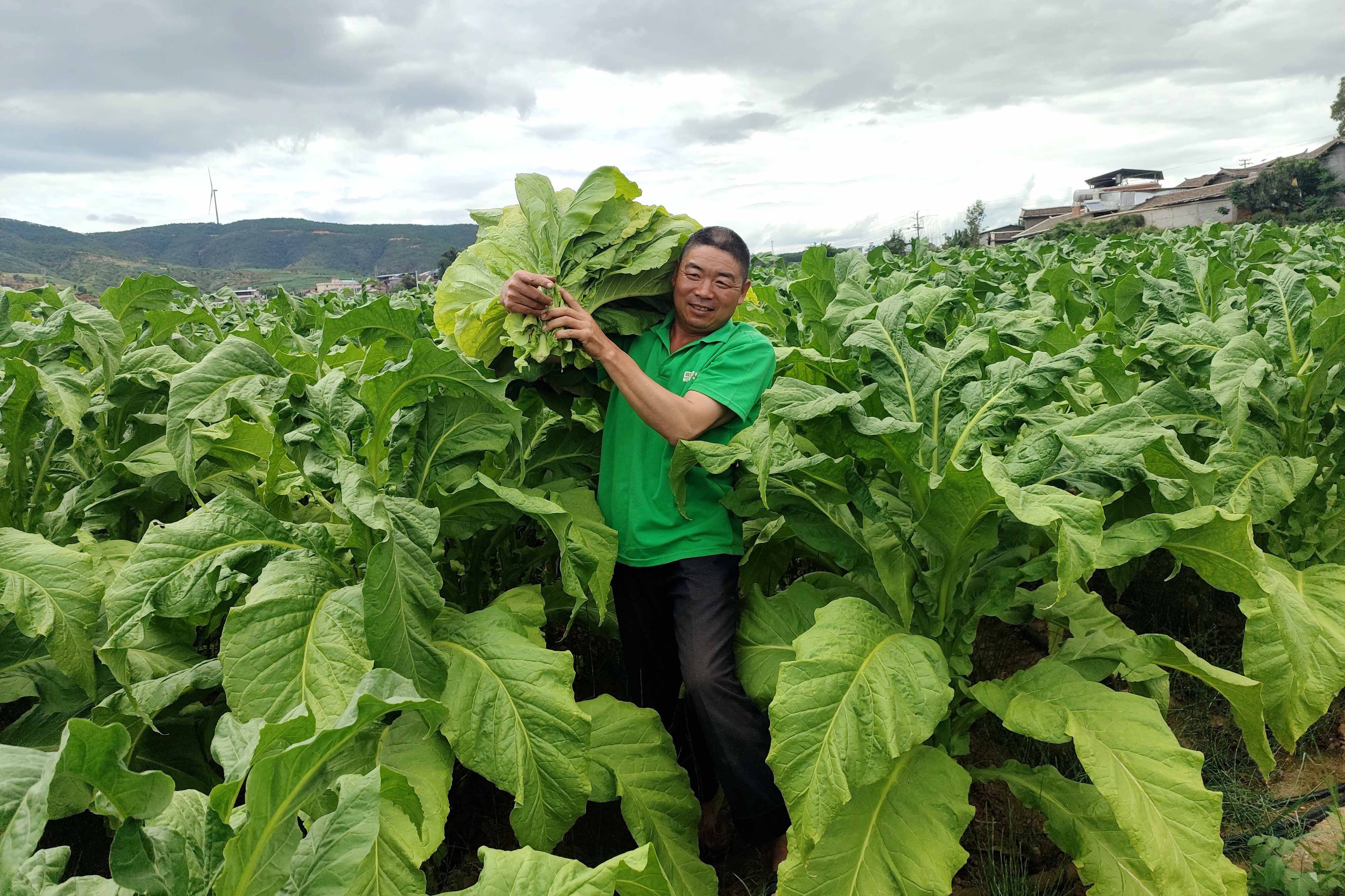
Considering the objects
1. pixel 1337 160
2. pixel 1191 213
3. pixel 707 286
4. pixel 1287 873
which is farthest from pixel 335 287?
pixel 1337 160

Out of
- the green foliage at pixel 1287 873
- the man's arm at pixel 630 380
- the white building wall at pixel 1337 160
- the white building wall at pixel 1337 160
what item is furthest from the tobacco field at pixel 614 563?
the white building wall at pixel 1337 160

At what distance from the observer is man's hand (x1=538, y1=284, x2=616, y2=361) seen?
250cm

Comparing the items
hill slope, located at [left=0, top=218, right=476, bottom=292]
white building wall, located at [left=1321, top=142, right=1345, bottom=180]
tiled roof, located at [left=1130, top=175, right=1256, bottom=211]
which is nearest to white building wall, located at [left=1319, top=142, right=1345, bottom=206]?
white building wall, located at [left=1321, top=142, right=1345, bottom=180]

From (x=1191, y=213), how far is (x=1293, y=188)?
209 inches

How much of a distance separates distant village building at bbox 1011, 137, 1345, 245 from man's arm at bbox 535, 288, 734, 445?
106 ft

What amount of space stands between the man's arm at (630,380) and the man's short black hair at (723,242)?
461 mm

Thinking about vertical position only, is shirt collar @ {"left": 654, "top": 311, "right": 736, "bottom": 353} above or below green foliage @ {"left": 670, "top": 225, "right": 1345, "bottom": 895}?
above

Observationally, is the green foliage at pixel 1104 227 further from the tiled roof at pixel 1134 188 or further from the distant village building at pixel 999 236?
the tiled roof at pixel 1134 188

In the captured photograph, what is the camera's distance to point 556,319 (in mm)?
2504

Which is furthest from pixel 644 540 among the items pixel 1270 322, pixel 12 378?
pixel 1270 322

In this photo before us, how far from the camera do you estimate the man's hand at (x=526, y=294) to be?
2.48 m

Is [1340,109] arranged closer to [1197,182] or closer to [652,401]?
[1197,182]

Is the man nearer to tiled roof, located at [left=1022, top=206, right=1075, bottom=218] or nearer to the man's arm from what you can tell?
the man's arm

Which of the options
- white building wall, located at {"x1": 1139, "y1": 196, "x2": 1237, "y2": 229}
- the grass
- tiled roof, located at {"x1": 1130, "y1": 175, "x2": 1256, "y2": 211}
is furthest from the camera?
tiled roof, located at {"x1": 1130, "y1": 175, "x2": 1256, "y2": 211}
